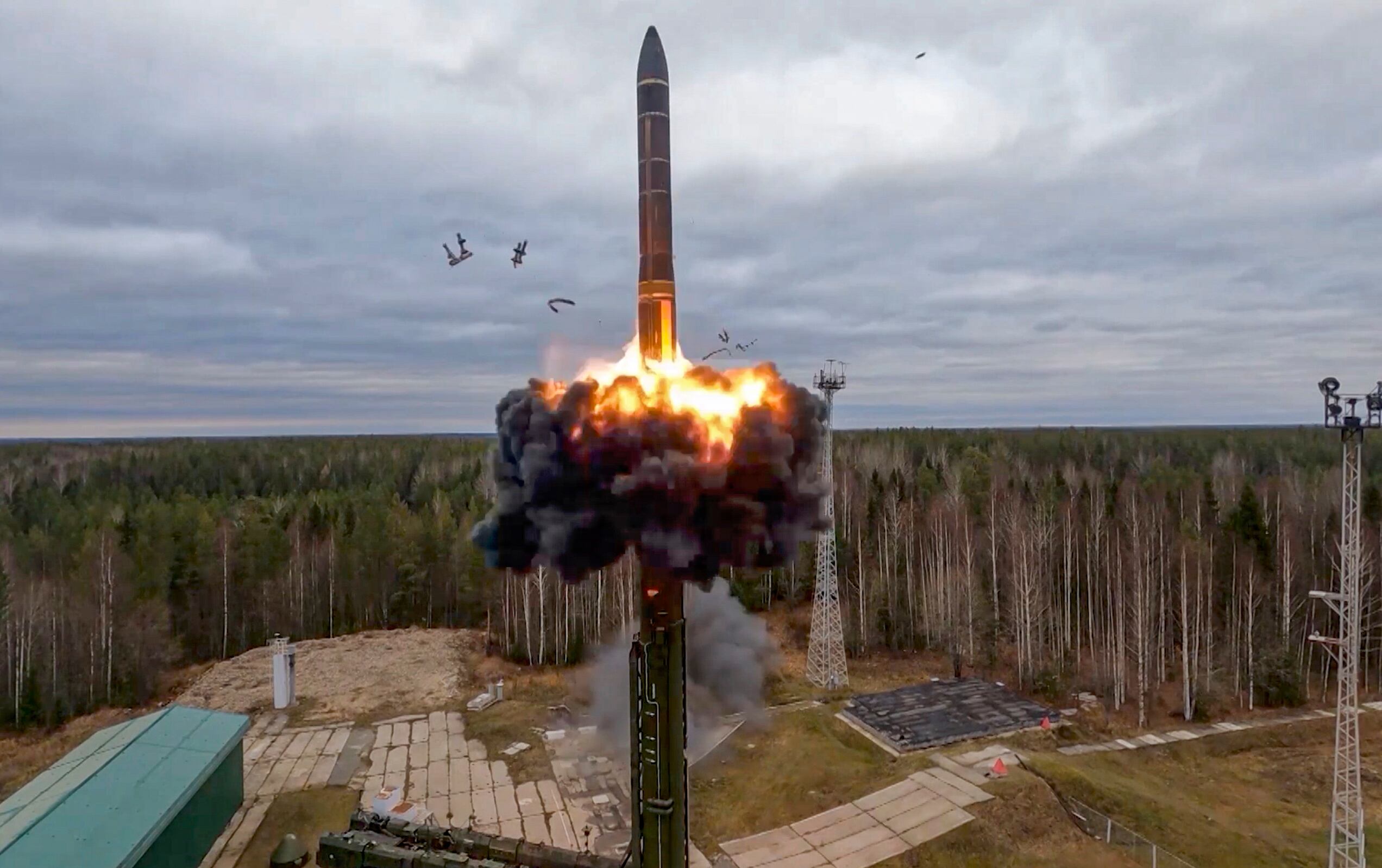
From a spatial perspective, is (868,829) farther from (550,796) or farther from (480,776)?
(480,776)

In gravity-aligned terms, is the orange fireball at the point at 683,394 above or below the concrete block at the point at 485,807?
above

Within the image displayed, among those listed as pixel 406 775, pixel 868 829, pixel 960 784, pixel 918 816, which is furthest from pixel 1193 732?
pixel 406 775

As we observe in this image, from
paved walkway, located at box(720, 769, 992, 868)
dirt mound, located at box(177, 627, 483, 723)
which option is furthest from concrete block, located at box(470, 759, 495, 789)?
paved walkway, located at box(720, 769, 992, 868)

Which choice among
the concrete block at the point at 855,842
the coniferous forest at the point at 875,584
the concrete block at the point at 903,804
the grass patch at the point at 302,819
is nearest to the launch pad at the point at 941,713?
the concrete block at the point at 903,804

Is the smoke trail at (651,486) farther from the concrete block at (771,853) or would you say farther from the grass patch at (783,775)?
the grass patch at (783,775)

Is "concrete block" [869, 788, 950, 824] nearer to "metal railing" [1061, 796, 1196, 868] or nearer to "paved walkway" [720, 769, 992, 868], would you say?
"paved walkway" [720, 769, 992, 868]

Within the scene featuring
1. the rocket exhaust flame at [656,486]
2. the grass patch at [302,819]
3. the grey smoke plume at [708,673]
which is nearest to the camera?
the rocket exhaust flame at [656,486]
